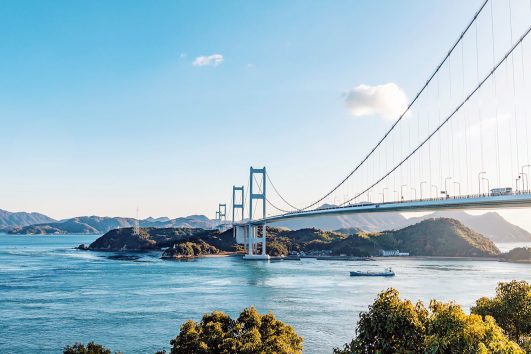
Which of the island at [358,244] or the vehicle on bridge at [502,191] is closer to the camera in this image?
the vehicle on bridge at [502,191]

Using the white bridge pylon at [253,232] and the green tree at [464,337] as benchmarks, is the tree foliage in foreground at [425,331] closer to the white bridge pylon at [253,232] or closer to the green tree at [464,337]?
the green tree at [464,337]

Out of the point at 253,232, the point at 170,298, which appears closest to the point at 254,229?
the point at 253,232

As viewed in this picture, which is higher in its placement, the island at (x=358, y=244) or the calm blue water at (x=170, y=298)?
the island at (x=358, y=244)

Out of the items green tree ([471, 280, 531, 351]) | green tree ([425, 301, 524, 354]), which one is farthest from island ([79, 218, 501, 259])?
green tree ([425, 301, 524, 354])

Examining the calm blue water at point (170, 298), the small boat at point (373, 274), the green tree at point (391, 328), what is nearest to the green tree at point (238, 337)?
the green tree at point (391, 328)

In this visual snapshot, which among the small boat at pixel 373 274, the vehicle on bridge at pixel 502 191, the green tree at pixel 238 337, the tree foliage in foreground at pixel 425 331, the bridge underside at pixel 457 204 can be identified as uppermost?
the vehicle on bridge at pixel 502 191
